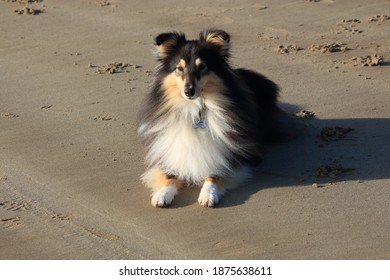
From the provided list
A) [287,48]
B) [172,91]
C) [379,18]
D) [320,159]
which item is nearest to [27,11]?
[287,48]

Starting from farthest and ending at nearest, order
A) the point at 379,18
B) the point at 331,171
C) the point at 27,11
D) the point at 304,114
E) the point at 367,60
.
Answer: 1. the point at 27,11
2. the point at 379,18
3. the point at 367,60
4. the point at 304,114
5. the point at 331,171

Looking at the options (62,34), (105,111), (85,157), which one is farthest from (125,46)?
(85,157)

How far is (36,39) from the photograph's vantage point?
1044cm

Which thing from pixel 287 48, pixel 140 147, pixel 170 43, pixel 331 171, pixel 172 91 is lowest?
pixel 140 147

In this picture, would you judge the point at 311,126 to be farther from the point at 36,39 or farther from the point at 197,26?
the point at 36,39

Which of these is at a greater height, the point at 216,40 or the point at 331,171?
the point at 216,40

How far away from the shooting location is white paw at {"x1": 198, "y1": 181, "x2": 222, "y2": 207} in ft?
20.0

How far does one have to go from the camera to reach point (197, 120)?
644cm

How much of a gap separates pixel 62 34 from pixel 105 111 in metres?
2.79

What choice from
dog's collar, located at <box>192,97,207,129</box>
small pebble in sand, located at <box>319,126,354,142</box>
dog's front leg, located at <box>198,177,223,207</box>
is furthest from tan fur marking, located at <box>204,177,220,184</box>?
small pebble in sand, located at <box>319,126,354,142</box>

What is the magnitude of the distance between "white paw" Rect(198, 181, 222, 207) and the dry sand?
2.9 inches

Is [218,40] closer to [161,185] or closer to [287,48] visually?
[161,185]

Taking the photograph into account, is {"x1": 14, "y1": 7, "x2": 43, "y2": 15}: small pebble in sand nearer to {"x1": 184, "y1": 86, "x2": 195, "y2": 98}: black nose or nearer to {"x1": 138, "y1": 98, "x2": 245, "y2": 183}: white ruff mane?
{"x1": 138, "y1": 98, "x2": 245, "y2": 183}: white ruff mane

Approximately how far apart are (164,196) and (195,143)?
0.54 meters
